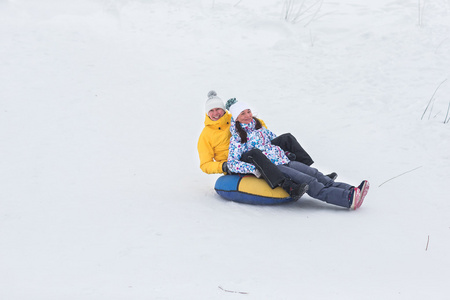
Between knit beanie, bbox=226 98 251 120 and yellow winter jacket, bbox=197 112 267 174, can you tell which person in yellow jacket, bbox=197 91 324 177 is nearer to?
yellow winter jacket, bbox=197 112 267 174

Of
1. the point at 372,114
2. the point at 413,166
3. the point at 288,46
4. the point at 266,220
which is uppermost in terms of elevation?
the point at 288,46

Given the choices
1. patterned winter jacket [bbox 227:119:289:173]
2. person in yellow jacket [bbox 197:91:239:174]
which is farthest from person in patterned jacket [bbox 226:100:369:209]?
person in yellow jacket [bbox 197:91:239:174]

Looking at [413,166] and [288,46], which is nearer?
[413,166]

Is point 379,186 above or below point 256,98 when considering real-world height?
below

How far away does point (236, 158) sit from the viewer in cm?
498

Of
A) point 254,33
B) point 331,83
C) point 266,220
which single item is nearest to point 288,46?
point 254,33

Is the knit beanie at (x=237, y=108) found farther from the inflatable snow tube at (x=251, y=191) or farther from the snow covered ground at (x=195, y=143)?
the snow covered ground at (x=195, y=143)

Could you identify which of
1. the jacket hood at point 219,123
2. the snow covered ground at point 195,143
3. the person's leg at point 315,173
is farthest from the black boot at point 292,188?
the jacket hood at point 219,123

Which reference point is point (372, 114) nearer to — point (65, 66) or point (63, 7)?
point (65, 66)

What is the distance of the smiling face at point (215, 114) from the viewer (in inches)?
201

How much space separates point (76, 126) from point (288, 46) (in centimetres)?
375

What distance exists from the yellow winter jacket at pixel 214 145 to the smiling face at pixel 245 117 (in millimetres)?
228

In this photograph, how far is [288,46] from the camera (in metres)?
8.90

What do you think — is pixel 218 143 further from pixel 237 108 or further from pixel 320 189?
pixel 320 189
